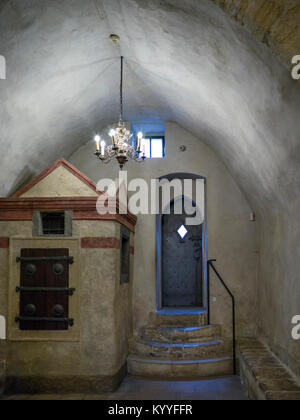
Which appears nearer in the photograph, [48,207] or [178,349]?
[48,207]

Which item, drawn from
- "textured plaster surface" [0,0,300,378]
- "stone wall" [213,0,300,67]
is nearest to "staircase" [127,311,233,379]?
"textured plaster surface" [0,0,300,378]

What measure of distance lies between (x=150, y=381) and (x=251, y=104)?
4698 mm

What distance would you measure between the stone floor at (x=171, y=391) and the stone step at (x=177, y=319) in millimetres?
1469

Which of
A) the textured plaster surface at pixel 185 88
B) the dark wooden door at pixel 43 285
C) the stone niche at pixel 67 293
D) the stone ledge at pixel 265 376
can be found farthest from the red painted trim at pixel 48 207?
the stone ledge at pixel 265 376

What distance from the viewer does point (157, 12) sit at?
4.80m

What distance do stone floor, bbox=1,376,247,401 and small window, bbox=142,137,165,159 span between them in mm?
4802

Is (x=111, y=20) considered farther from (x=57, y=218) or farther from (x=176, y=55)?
(x=57, y=218)

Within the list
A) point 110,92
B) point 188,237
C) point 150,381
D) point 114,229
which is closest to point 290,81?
point 114,229

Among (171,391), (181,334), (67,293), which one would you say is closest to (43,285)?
(67,293)

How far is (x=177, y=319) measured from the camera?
27.3 ft

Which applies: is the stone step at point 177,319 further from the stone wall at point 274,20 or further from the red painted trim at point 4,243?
the stone wall at point 274,20

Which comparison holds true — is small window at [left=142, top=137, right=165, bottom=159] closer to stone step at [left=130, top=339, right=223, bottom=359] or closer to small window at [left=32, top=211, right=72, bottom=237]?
small window at [left=32, top=211, right=72, bottom=237]

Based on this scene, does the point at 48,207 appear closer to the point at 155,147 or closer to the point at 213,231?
the point at 213,231

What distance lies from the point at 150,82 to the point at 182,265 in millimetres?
5308
